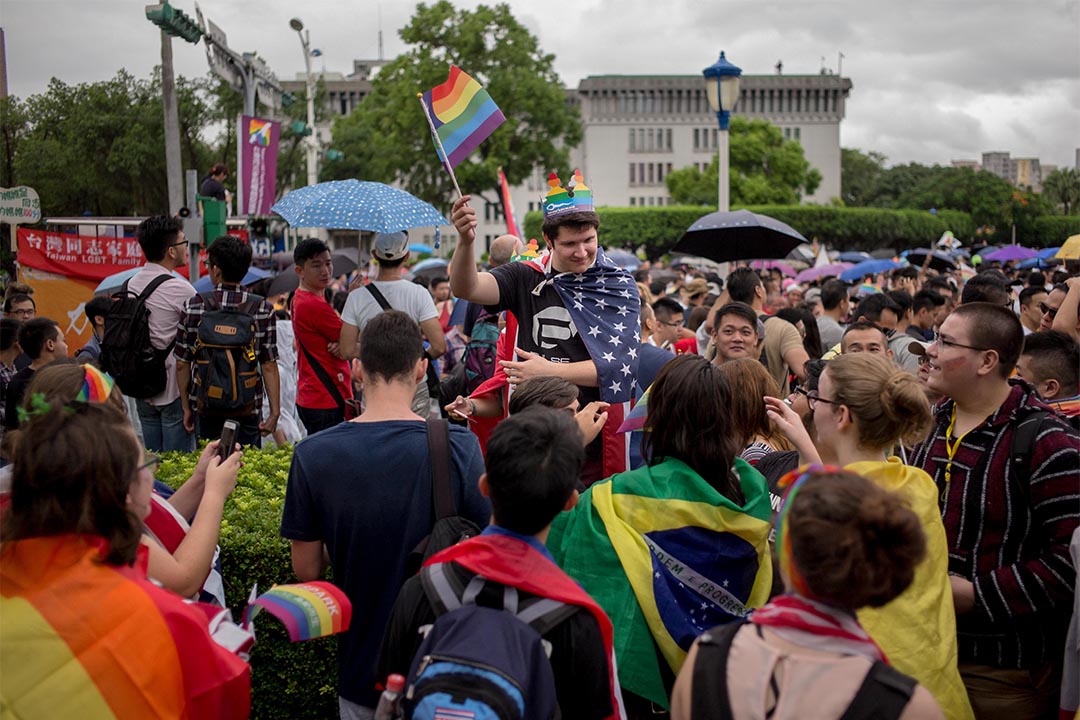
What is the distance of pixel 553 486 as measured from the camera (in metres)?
2.58

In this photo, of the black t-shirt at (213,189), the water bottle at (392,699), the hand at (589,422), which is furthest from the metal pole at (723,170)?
the water bottle at (392,699)

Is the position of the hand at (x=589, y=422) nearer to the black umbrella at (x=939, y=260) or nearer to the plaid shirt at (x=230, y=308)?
the plaid shirt at (x=230, y=308)

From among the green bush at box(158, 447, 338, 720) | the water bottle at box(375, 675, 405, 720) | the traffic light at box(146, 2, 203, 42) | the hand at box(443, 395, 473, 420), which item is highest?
the traffic light at box(146, 2, 203, 42)

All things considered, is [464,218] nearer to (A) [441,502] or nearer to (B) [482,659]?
(A) [441,502]

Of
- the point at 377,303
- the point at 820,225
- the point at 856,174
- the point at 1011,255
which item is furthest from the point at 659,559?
the point at 856,174

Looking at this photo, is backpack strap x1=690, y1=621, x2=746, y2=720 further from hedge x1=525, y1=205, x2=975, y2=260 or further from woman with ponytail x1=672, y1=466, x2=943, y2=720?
hedge x1=525, y1=205, x2=975, y2=260

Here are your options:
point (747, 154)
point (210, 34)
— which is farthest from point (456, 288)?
point (747, 154)

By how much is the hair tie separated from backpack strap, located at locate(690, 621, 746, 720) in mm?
1951

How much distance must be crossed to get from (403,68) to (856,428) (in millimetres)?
54265

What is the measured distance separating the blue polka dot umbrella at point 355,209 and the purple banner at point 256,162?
27.3ft

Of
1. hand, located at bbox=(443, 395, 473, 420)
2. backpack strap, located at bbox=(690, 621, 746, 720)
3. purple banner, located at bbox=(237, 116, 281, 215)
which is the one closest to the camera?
backpack strap, located at bbox=(690, 621, 746, 720)

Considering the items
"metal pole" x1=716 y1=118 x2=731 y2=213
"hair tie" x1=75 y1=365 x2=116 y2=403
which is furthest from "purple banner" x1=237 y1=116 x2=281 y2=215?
"hair tie" x1=75 y1=365 x2=116 y2=403

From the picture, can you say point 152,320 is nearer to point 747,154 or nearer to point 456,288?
point 456,288

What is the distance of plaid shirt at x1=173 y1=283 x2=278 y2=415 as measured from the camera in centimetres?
631
